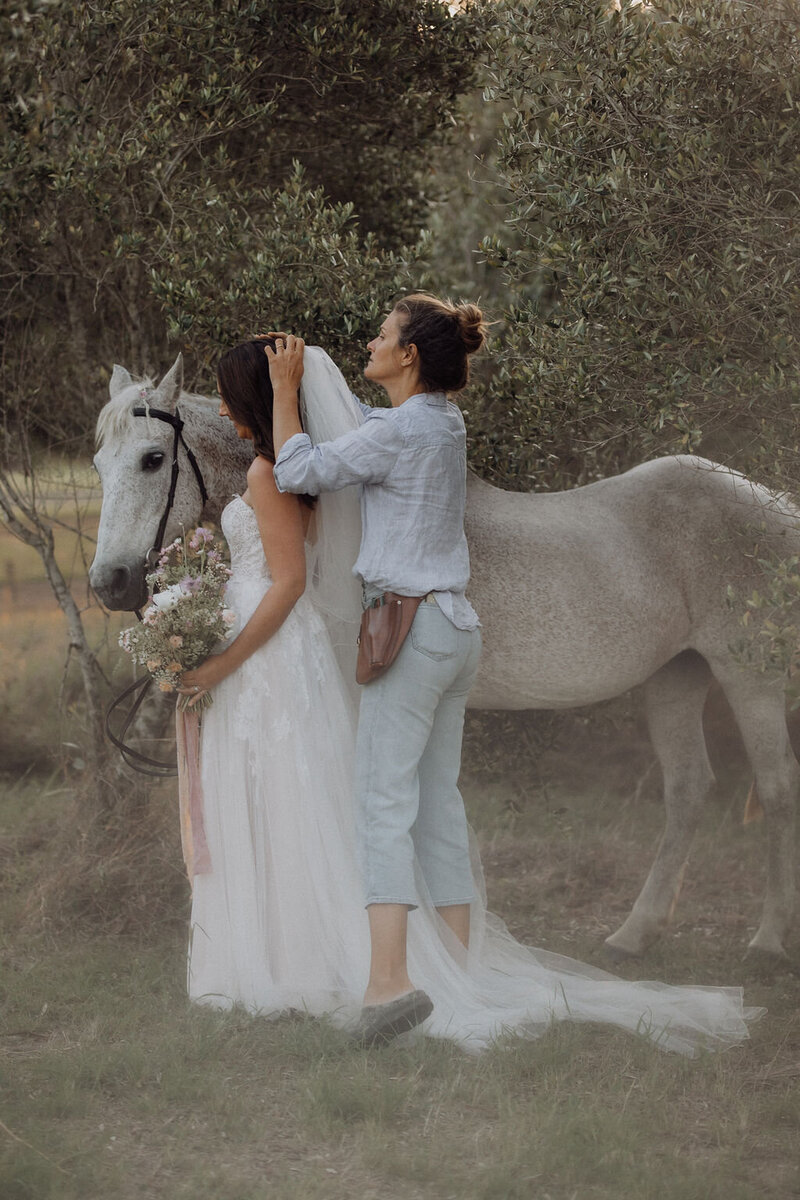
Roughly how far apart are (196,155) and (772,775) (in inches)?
158

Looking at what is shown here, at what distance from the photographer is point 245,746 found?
4.11m

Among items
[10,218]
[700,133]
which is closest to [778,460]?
[700,133]

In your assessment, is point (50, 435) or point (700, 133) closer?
point (700, 133)

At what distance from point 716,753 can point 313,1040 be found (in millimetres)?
4935

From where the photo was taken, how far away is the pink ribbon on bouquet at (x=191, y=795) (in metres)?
4.12

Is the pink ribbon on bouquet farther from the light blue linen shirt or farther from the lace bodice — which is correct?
the light blue linen shirt

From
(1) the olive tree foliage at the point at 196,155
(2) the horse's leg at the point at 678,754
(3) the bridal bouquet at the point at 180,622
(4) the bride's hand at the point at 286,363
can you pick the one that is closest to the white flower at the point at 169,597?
(3) the bridal bouquet at the point at 180,622

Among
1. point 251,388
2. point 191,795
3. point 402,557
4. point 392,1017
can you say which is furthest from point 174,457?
point 392,1017

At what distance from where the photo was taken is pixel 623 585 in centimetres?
495

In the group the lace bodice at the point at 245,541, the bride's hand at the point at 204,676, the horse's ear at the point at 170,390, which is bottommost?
the bride's hand at the point at 204,676

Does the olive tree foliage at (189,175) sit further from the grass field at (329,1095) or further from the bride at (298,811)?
the grass field at (329,1095)

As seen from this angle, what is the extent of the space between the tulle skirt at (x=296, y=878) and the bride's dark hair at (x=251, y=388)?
53 cm

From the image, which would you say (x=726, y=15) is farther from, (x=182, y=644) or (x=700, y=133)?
(x=182, y=644)

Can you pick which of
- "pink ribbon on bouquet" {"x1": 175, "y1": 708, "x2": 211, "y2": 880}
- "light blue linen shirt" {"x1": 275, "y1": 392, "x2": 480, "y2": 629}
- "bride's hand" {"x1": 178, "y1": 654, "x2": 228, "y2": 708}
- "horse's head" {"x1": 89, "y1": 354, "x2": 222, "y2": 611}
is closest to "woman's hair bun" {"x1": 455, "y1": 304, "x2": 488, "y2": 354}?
"light blue linen shirt" {"x1": 275, "y1": 392, "x2": 480, "y2": 629}
